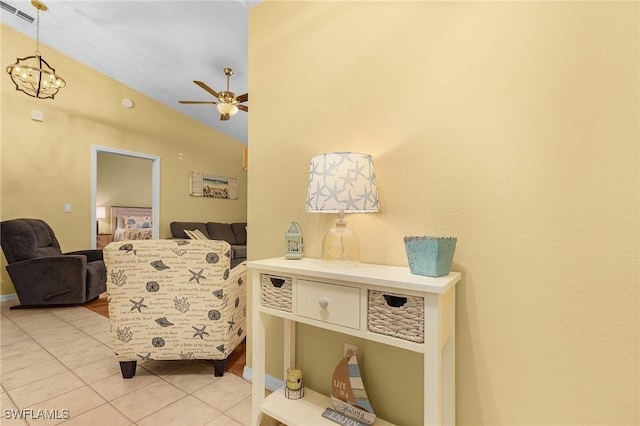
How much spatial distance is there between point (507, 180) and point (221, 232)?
17.9ft

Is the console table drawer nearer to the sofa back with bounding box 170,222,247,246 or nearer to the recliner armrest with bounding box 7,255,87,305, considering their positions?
the recliner armrest with bounding box 7,255,87,305

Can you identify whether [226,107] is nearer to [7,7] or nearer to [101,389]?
[7,7]

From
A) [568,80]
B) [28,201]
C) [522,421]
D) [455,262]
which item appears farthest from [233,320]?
[28,201]

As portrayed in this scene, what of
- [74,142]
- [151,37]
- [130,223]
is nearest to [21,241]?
[74,142]

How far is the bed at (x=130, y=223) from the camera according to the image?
6301mm

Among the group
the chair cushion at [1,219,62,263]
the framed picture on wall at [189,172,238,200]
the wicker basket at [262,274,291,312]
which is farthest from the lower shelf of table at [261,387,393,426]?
the framed picture on wall at [189,172,238,200]

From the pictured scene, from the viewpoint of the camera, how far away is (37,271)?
10.3 ft

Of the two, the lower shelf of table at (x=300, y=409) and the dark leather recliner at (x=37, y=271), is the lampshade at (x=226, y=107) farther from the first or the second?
the lower shelf of table at (x=300, y=409)

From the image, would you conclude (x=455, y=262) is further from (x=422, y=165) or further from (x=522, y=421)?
(x=522, y=421)

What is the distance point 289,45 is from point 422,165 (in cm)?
106

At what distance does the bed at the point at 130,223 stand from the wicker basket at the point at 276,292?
231 inches

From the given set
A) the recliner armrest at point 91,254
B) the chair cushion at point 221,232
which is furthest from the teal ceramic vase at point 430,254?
the chair cushion at point 221,232

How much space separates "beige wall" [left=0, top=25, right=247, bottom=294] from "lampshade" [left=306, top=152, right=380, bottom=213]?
4354 millimetres

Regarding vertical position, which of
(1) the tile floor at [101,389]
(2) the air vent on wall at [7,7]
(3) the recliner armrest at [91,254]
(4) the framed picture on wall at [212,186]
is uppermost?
(2) the air vent on wall at [7,7]
